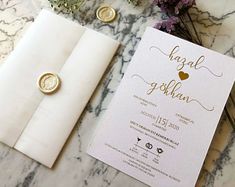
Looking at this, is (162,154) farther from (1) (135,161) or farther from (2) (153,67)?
(2) (153,67)

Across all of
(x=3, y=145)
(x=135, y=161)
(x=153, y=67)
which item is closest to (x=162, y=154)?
(x=135, y=161)

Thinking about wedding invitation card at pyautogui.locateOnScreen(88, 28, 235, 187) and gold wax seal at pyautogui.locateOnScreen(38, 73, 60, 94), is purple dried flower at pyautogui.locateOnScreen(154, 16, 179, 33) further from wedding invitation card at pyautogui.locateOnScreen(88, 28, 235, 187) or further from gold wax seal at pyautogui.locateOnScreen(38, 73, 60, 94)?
gold wax seal at pyautogui.locateOnScreen(38, 73, 60, 94)

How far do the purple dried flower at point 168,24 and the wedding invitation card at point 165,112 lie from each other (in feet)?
0.05

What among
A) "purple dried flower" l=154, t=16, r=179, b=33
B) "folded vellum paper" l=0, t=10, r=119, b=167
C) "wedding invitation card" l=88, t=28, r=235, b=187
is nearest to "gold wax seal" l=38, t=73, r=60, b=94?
"folded vellum paper" l=0, t=10, r=119, b=167

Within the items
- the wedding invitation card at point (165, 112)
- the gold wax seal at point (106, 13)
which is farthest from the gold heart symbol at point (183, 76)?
the gold wax seal at point (106, 13)

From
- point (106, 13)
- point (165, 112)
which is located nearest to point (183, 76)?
point (165, 112)

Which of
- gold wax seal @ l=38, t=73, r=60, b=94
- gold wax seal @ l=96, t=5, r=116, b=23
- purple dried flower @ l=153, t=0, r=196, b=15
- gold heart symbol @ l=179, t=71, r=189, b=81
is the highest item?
purple dried flower @ l=153, t=0, r=196, b=15

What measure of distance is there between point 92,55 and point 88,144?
19 centimetres

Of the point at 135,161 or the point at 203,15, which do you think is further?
the point at 203,15

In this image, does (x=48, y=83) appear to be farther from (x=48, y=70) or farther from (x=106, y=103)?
(x=106, y=103)

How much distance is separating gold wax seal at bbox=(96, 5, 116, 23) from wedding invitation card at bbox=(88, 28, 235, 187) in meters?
0.11

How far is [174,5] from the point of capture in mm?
707

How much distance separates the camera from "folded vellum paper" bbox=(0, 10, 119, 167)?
0.65 meters

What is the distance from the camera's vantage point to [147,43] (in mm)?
716
